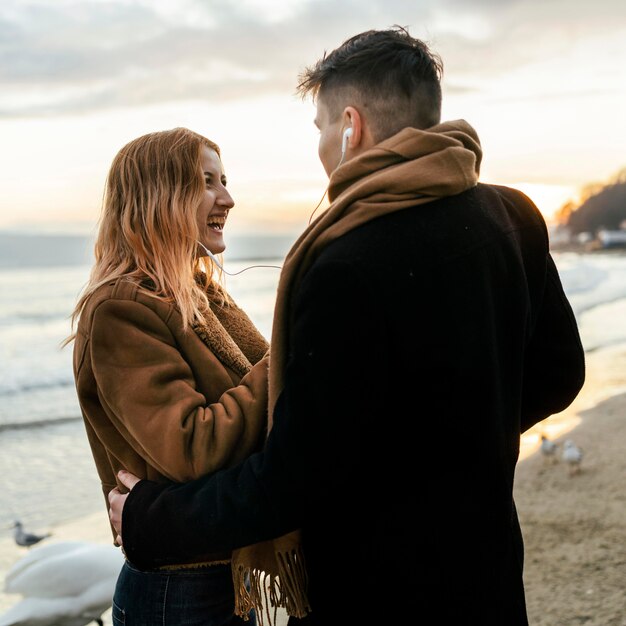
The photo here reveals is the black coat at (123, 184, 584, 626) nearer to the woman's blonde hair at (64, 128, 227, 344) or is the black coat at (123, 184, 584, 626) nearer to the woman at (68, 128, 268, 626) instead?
the woman at (68, 128, 268, 626)

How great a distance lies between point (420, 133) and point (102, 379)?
0.96m

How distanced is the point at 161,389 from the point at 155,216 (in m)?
0.55

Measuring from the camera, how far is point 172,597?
2.06m

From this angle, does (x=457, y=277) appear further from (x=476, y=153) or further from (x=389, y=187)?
(x=476, y=153)

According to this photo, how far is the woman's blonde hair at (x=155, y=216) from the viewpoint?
2.11m

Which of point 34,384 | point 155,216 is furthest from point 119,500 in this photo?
point 34,384

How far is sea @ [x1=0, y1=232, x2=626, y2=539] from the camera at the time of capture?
766 centimetres

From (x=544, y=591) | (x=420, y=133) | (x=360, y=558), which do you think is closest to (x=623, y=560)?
(x=544, y=591)

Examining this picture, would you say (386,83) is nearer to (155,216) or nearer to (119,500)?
(155,216)

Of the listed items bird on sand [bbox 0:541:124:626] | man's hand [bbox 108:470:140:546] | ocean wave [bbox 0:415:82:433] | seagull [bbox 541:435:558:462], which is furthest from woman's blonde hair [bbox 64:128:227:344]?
ocean wave [bbox 0:415:82:433]

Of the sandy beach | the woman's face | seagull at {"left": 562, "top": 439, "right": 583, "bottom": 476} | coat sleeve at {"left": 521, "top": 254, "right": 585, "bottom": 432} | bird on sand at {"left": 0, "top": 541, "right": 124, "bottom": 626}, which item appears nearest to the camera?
coat sleeve at {"left": 521, "top": 254, "right": 585, "bottom": 432}

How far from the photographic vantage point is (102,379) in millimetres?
1892

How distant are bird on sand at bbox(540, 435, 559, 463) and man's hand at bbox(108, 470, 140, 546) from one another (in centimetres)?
609

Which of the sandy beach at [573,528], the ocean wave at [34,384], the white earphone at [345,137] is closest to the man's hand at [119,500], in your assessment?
the white earphone at [345,137]
